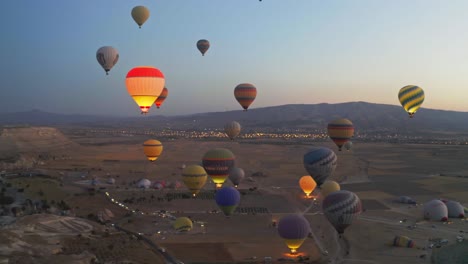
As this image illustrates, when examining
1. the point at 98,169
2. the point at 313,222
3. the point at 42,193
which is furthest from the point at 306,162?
the point at 98,169

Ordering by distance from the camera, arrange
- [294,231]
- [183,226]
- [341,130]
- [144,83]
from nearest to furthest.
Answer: [294,231], [183,226], [144,83], [341,130]

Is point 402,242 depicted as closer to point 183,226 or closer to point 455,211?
point 455,211

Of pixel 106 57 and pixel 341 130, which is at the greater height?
pixel 106 57

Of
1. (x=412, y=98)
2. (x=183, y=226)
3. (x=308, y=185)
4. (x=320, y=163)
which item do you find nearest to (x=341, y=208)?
(x=320, y=163)

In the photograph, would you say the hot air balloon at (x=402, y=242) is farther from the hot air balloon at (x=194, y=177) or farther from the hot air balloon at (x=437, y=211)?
the hot air balloon at (x=194, y=177)

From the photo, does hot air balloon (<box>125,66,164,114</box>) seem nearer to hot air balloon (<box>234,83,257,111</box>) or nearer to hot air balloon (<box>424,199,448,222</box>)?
hot air balloon (<box>234,83,257,111</box>)
